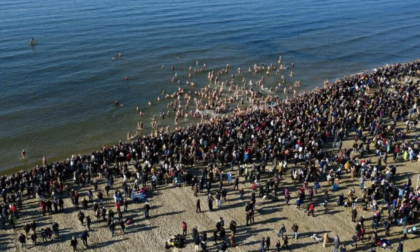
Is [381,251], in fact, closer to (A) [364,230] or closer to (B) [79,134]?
(A) [364,230]

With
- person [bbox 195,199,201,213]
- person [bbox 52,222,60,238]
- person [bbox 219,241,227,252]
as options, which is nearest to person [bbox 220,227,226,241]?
person [bbox 219,241,227,252]

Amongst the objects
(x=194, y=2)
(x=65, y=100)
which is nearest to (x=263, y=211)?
(x=65, y=100)

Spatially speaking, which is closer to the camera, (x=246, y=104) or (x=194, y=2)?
(x=246, y=104)

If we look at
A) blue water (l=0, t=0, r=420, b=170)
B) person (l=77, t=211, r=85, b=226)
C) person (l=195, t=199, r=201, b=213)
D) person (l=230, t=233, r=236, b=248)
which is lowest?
Result: person (l=230, t=233, r=236, b=248)

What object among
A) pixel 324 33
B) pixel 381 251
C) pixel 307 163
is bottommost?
pixel 381 251

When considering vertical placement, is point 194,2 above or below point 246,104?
above

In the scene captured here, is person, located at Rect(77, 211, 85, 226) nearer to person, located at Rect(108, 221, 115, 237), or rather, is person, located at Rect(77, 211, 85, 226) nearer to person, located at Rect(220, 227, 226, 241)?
person, located at Rect(108, 221, 115, 237)

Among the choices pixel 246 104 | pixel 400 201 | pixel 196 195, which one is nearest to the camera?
pixel 400 201
